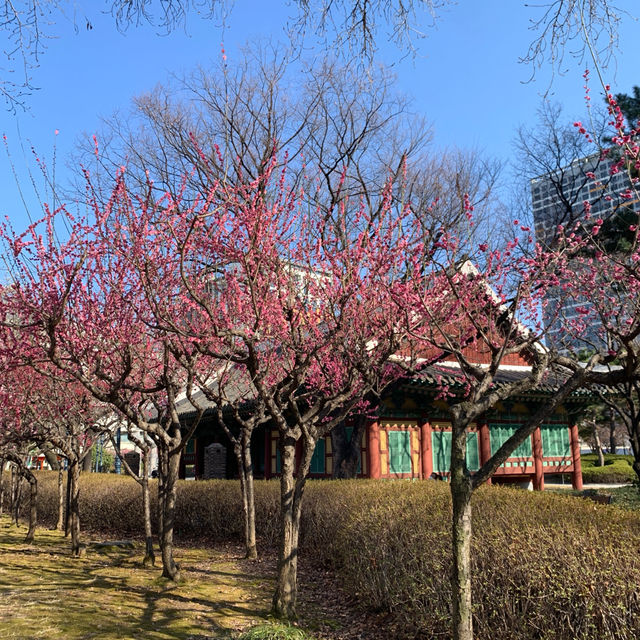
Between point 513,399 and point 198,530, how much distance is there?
1060 centimetres

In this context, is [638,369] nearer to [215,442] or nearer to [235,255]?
[235,255]

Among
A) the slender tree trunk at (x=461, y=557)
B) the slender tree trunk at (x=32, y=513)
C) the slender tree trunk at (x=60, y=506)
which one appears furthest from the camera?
the slender tree trunk at (x=60, y=506)

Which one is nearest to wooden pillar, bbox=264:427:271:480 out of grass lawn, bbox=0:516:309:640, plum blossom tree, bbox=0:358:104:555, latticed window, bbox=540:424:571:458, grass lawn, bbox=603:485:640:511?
plum blossom tree, bbox=0:358:104:555

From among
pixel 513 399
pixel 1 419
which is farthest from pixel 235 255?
pixel 513 399

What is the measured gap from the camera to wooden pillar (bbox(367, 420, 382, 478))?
16.3m

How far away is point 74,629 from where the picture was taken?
6672 millimetres

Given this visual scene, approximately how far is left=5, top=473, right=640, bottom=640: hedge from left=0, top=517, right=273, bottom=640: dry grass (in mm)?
1525

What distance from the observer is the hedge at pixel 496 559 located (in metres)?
4.58

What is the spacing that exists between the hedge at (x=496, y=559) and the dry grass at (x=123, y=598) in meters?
1.53

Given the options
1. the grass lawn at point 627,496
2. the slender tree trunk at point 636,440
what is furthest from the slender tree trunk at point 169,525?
the slender tree trunk at point 636,440

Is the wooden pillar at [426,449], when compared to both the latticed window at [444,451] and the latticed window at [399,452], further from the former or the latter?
the latticed window at [399,452]

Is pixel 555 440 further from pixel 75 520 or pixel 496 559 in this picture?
pixel 496 559

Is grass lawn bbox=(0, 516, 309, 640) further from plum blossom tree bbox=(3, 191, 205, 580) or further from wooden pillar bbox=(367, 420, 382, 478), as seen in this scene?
wooden pillar bbox=(367, 420, 382, 478)

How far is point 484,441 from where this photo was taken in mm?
18734
